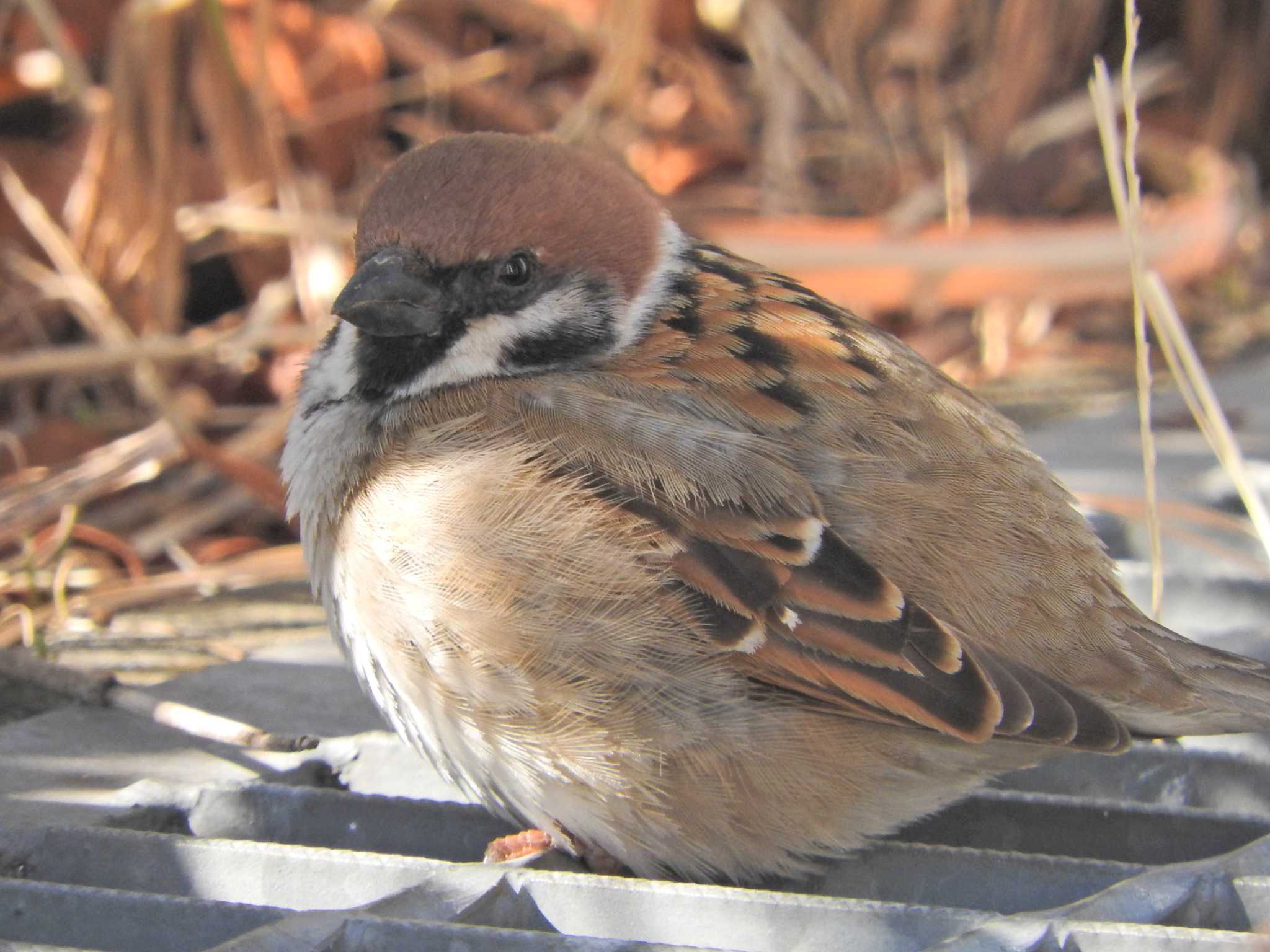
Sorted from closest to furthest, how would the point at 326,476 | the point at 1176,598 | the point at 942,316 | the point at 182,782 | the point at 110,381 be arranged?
the point at 182,782, the point at 326,476, the point at 1176,598, the point at 110,381, the point at 942,316

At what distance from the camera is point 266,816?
1.88 m

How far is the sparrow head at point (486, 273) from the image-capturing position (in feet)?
6.97

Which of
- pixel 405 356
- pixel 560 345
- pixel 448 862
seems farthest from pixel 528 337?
pixel 448 862

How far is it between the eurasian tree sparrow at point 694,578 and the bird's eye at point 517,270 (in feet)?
0.04

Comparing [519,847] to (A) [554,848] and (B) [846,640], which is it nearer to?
(A) [554,848]

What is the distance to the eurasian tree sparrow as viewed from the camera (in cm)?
183

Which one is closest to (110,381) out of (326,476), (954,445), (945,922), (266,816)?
(326,476)

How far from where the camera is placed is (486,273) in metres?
2.18

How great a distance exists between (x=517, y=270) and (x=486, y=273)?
48 millimetres

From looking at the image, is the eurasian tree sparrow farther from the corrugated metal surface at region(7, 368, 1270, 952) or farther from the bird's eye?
the corrugated metal surface at region(7, 368, 1270, 952)

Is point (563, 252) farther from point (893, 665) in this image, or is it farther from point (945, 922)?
point (945, 922)

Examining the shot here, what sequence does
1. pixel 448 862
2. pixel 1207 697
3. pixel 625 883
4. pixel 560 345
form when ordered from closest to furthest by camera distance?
pixel 625 883 < pixel 448 862 < pixel 1207 697 < pixel 560 345

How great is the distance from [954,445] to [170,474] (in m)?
2.25

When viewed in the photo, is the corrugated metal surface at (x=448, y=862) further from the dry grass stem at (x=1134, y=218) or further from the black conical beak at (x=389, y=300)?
the black conical beak at (x=389, y=300)
